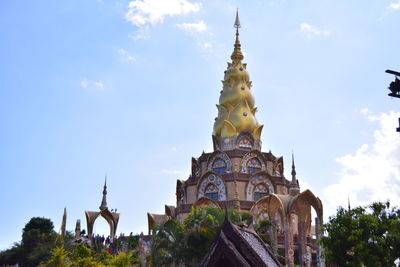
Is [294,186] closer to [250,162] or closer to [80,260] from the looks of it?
[250,162]

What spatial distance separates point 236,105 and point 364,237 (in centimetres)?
2871

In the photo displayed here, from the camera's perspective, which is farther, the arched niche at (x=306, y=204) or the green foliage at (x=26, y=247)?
the green foliage at (x=26, y=247)

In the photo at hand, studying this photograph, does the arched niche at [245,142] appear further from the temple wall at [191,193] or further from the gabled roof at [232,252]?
the gabled roof at [232,252]

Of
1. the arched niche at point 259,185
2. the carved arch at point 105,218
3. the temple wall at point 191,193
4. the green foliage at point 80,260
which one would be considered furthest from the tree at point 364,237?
the carved arch at point 105,218

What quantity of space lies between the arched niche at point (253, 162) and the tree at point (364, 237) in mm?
22281

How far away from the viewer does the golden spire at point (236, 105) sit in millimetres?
47844

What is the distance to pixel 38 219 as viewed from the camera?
59406mm

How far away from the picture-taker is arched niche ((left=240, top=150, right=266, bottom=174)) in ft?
149

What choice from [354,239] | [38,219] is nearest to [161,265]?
[354,239]

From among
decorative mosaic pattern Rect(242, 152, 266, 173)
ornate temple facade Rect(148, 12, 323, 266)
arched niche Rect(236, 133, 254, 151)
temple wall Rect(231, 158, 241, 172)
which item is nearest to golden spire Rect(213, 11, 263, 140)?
ornate temple facade Rect(148, 12, 323, 266)

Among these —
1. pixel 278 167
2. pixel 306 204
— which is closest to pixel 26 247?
pixel 278 167

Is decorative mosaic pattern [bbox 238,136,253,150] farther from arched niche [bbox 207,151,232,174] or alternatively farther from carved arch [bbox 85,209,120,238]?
carved arch [bbox 85,209,120,238]

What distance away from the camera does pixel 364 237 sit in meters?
21.5

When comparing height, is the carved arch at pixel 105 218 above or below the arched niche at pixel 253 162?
below
